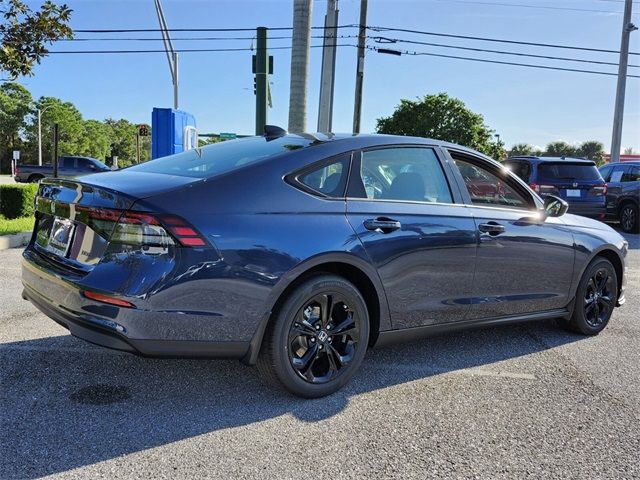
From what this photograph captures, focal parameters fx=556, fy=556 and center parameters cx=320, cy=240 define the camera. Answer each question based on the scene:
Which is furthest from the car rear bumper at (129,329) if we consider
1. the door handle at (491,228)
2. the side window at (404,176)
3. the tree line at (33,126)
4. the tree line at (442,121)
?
the tree line at (33,126)

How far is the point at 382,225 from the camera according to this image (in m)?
3.38

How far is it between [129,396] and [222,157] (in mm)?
1551

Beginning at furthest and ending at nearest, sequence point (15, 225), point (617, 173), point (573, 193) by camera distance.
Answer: point (617, 173)
point (573, 193)
point (15, 225)

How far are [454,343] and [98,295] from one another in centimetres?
283

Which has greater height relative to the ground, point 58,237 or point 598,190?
point 598,190

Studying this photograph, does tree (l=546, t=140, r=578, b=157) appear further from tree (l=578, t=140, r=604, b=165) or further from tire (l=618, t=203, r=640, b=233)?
tire (l=618, t=203, r=640, b=233)

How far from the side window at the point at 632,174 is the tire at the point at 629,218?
62 centimetres

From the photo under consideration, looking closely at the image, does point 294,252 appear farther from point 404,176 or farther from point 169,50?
point 169,50

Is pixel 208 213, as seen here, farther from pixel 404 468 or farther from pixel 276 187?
pixel 404 468

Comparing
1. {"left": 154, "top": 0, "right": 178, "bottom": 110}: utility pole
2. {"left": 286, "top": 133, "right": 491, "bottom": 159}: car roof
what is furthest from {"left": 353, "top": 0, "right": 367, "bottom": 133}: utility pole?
{"left": 286, "top": 133, "right": 491, "bottom": 159}: car roof

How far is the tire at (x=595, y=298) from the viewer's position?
4664mm

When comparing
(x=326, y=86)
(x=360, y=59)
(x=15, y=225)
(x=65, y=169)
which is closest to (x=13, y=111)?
(x=65, y=169)

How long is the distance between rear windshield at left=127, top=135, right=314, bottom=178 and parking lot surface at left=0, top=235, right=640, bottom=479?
1309 millimetres

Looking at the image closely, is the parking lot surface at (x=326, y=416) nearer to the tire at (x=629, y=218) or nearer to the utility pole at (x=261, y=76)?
the utility pole at (x=261, y=76)
